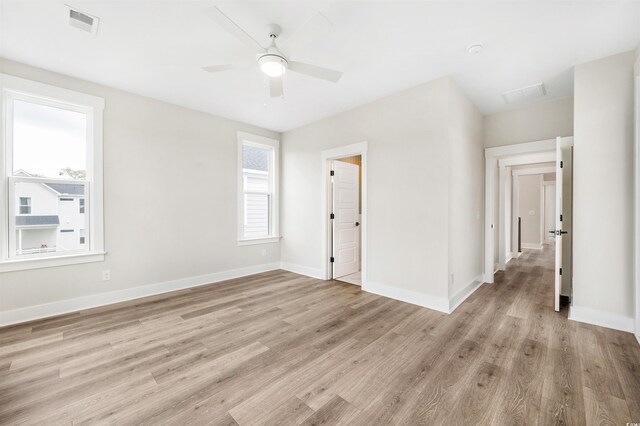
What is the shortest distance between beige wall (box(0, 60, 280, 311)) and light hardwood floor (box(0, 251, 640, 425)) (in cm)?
43

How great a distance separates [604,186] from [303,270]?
169 inches

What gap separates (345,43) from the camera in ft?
8.47

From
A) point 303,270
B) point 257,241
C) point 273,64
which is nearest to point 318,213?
point 303,270

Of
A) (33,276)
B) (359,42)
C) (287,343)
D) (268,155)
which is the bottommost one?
(287,343)

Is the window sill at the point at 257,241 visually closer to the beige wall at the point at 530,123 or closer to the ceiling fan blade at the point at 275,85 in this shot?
the ceiling fan blade at the point at 275,85

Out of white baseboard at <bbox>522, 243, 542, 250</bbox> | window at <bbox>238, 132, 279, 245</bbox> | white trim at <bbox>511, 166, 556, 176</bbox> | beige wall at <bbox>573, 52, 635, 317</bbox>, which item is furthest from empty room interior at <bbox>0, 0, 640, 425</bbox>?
white baseboard at <bbox>522, 243, 542, 250</bbox>

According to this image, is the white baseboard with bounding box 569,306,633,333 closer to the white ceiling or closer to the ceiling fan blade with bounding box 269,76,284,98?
the white ceiling

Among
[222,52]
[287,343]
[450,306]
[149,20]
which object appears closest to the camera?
[149,20]

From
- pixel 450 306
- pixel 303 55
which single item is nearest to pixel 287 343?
pixel 450 306

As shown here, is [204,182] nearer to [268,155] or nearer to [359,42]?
[268,155]

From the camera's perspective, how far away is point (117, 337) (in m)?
2.60

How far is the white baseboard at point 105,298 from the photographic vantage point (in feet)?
9.56

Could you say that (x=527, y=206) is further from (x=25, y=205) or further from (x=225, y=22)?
(x=25, y=205)

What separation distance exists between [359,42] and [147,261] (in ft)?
12.9
